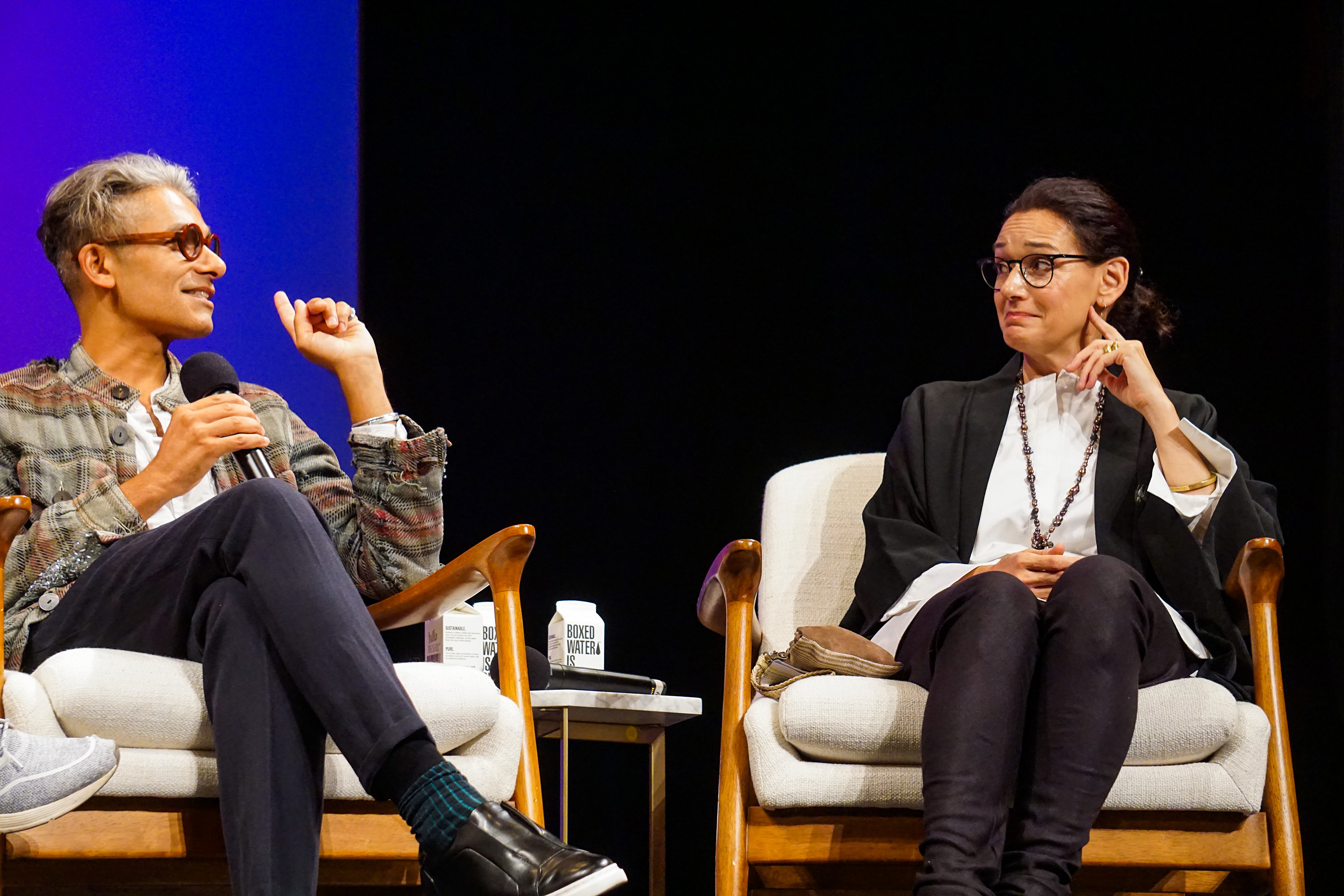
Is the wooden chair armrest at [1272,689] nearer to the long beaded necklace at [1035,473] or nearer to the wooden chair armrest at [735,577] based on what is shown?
the long beaded necklace at [1035,473]

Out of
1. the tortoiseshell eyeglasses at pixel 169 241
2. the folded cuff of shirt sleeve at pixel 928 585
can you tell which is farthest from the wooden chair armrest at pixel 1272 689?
the tortoiseshell eyeglasses at pixel 169 241

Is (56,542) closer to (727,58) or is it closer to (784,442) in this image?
(784,442)

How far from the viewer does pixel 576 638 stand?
2.54 m

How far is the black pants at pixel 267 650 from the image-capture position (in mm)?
1479

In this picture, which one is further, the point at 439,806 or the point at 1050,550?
the point at 1050,550

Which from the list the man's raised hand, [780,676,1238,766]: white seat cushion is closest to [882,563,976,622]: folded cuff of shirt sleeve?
[780,676,1238,766]: white seat cushion

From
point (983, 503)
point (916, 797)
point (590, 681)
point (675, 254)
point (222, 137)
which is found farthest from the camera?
point (675, 254)

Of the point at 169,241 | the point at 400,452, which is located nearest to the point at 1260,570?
the point at 400,452

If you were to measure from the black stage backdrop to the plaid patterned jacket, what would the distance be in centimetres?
104

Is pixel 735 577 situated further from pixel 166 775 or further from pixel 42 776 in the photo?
pixel 42 776

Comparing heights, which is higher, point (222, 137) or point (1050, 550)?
point (222, 137)

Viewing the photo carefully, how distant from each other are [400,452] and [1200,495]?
1.17 meters

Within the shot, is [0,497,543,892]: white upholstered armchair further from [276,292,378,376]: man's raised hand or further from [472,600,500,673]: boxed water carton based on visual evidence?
[472,600,500,673]: boxed water carton

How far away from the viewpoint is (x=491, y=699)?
1715 millimetres
